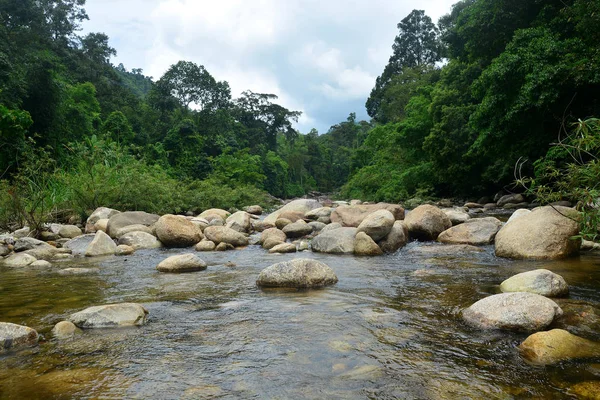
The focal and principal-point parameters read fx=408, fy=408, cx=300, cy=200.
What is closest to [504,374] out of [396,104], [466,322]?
[466,322]

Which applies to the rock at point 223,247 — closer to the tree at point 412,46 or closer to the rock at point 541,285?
the rock at point 541,285

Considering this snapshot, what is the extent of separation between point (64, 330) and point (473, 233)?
738 centimetres

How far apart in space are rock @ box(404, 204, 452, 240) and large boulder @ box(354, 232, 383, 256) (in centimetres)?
159

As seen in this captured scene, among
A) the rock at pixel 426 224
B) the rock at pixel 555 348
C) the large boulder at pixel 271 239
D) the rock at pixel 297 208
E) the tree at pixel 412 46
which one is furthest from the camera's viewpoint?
the tree at pixel 412 46

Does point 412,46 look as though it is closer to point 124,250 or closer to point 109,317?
point 124,250

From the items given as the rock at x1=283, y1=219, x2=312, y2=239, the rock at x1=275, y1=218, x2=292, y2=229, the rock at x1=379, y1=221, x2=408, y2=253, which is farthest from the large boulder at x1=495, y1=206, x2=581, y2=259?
the rock at x1=275, y1=218, x2=292, y2=229

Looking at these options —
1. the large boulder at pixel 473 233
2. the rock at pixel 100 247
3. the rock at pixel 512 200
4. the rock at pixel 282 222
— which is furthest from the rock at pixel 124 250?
the rock at pixel 512 200

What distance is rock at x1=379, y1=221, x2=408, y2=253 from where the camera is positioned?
8055mm

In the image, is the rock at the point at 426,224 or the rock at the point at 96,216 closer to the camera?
the rock at the point at 426,224

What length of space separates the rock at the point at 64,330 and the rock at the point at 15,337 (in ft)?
0.52

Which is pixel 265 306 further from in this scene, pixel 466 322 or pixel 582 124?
pixel 582 124

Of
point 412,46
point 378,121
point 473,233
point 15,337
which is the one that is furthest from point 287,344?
point 412,46

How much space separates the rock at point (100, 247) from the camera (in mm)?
8312

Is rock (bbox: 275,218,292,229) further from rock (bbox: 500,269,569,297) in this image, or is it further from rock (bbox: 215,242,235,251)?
rock (bbox: 500,269,569,297)
